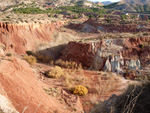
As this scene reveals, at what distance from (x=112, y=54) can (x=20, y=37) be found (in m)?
13.5

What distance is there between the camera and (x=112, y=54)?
16172 mm

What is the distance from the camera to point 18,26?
64.1 feet

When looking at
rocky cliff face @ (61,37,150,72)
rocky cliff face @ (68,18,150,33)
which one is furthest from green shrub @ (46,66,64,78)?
rocky cliff face @ (68,18,150,33)

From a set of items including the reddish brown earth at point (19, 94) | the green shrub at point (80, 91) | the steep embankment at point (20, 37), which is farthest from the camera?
the steep embankment at point (20, 37)

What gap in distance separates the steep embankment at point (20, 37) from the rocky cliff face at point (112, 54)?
6.33 m

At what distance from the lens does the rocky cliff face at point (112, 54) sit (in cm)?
1566

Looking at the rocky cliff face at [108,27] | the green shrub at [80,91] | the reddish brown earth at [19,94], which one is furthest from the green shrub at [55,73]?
the rocky cliff face at [108,27]

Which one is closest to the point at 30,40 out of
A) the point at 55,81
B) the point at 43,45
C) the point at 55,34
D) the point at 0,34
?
the point at 43,45

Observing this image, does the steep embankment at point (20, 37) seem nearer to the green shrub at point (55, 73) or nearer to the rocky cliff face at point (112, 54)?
the rocky cliff face at point (112, 54)

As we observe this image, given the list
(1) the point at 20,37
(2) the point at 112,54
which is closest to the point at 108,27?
(2) the point at 112,54

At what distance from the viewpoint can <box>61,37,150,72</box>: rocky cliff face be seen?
15.7 metres

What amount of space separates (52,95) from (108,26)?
25.9m

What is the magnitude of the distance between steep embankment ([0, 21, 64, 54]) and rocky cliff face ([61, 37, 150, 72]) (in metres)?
6.33

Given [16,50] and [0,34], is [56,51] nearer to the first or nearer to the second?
[16,50]
